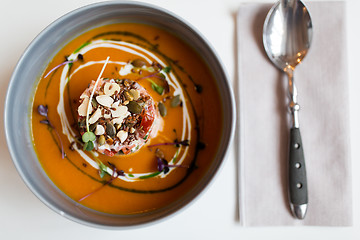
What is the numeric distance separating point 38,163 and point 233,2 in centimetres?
88

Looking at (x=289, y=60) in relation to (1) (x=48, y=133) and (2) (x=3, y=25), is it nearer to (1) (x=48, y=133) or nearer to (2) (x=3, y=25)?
(1) (x=48, y=133)

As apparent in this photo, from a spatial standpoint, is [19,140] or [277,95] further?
[277,95]

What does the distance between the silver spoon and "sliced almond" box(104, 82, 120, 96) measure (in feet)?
1.77

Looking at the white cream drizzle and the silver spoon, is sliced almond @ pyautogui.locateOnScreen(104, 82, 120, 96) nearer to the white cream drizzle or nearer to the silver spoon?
the white cream drizzle

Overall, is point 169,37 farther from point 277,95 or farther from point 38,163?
point 38,163

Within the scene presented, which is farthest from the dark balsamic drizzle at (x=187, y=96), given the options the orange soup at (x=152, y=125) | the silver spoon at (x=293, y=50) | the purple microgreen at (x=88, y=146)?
the silver spoon at (x=293, y=50)

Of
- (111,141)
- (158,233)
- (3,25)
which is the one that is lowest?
(158,233)

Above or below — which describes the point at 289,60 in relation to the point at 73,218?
above

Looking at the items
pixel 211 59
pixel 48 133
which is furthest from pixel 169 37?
pixel 48 133

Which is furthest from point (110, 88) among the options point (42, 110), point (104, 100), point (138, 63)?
point (42, 110)

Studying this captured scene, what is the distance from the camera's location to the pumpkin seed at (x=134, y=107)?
1062 mm

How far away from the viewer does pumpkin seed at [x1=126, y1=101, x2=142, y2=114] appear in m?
1.06

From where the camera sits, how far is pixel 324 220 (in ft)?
3.90

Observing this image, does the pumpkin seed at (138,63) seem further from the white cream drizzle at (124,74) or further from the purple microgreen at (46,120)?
the purple microgreen at (46,120)
